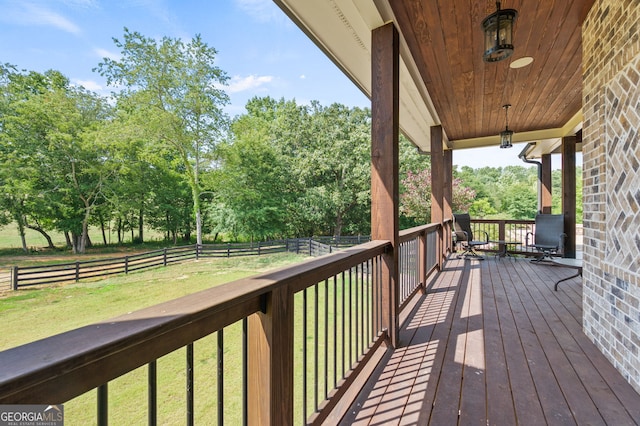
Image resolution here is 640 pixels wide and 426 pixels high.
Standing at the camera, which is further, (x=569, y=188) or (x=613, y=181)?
(x=569, y=188)

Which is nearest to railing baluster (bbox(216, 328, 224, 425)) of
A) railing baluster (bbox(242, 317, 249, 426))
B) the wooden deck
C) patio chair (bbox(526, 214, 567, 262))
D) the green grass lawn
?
railing baluster (bbox(242, 317, 249, 426))

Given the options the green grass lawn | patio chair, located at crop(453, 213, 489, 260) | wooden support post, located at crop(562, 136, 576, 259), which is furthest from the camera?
patio chair, located at crop(453, 213, 489, 260)

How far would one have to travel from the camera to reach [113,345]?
21.1 inches

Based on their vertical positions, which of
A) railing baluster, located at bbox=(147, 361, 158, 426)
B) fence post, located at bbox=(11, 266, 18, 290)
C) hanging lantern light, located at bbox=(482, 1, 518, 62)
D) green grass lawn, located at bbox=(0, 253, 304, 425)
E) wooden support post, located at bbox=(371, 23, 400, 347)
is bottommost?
green grass lawn, located at bbox=(0, 253, 304, 425)

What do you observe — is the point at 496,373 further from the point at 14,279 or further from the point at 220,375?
the point at 14,279

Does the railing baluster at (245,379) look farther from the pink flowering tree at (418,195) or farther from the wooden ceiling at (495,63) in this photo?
the pink flowering tree at (418,195)

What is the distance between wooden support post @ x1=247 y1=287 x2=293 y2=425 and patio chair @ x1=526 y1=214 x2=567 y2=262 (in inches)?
237

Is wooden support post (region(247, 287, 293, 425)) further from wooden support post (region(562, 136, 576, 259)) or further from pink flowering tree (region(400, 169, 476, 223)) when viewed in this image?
pink flowering tree (region(400, 169, 476, 223))

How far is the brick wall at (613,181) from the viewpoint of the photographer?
67.6 inches

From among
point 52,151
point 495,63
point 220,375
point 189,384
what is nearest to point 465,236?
point 495,63

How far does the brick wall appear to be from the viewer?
1.72 metres

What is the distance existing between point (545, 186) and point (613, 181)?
20.8ft

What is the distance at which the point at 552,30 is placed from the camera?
8.17 feet

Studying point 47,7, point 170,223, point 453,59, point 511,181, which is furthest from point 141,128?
point 511,181
